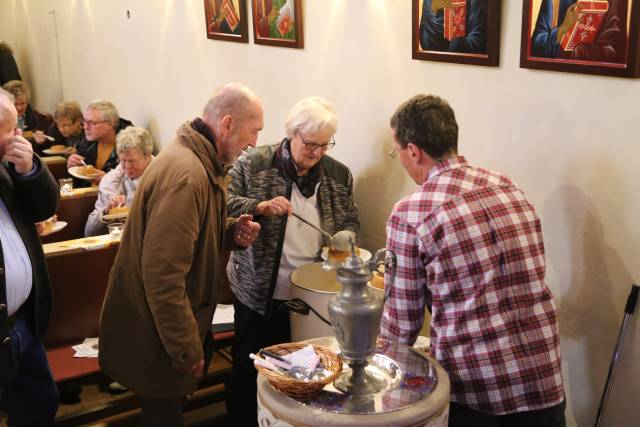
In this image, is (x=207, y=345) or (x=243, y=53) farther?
(x=243, y=53)

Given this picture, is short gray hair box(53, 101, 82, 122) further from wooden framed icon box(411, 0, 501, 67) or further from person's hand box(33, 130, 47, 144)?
wooden framed icon box(411, 0, 501, 67)

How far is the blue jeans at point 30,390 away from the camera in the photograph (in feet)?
8.40

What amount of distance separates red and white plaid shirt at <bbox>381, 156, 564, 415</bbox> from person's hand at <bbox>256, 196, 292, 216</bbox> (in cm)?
94

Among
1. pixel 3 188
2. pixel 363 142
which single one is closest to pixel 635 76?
pixel 363 142

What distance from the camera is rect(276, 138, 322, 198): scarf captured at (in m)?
3.01

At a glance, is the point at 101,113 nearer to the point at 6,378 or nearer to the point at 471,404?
the point at 6,378

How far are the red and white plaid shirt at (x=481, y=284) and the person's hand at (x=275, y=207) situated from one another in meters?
0.94

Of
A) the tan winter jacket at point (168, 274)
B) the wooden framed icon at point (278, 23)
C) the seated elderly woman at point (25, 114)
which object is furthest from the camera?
the seated elderly woman at point (25, 114)

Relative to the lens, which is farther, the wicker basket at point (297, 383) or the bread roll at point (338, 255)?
the bread roll at point (338, 255)

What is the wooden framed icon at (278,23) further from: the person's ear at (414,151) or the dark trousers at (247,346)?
the person's ear at (414,151)

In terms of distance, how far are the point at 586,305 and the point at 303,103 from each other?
133 cm

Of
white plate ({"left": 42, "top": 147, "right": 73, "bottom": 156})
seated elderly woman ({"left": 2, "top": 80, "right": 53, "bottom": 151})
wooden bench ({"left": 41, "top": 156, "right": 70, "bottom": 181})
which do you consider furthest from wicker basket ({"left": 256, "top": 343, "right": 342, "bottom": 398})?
seated elderly woman ({"left": 2, "top": 80, "right": 53, "bottom": 151})

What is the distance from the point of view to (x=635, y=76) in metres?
2.24

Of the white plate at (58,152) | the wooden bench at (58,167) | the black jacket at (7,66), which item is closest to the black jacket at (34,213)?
the wooden bench at (58,167)
